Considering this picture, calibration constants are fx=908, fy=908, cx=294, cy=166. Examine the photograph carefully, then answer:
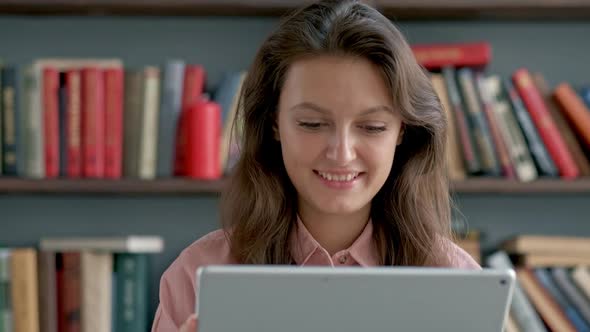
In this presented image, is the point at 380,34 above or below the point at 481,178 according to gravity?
above

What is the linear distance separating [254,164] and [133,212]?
3.20 ft

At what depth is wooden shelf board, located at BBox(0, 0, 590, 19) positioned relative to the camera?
7.29ft

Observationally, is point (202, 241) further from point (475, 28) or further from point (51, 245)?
point (475, 28)

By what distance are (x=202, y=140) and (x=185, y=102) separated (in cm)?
11

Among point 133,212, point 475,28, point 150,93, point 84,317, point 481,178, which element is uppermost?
point 475,28

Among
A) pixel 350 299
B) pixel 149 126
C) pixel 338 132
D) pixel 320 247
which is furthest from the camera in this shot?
pixel 149 126

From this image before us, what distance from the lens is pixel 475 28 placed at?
240 cm

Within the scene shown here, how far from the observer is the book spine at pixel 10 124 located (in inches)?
84.0

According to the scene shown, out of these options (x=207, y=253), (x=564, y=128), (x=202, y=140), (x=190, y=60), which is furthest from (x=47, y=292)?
(x=564, y=128)

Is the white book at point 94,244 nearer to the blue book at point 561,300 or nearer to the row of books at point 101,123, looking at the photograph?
the row of books at point 101,123

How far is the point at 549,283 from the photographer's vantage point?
214 cm

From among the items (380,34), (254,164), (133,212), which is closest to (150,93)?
(133,212)

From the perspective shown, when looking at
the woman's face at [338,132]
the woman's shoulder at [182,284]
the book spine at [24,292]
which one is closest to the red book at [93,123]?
the book spine at [24,292]

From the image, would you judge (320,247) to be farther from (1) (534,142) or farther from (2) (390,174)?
(1) (534,142)
